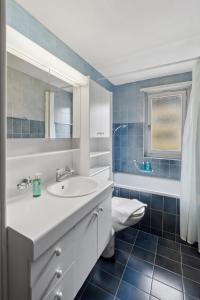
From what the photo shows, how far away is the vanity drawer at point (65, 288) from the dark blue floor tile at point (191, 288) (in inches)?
38.5

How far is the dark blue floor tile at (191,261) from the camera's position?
1494 mm

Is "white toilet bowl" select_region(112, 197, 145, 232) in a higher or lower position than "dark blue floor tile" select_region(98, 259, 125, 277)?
higher

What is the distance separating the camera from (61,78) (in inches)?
58.1

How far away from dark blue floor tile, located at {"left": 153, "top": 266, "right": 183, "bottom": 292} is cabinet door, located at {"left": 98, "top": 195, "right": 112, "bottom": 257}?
541 millimetres

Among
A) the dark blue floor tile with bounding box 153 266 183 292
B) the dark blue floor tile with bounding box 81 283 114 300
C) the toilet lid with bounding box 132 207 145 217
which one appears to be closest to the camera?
the dark blue floor tile with bounding box 81 283 114 300

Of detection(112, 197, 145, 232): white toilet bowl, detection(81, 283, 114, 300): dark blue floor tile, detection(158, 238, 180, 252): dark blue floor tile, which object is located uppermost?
detection(112, 197, 145, 232): white toilet bowl

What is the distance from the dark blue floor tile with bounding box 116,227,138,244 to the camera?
1.85 metres

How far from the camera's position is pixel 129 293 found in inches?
48.7

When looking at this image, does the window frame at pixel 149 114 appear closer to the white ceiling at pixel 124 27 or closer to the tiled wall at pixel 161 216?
the white ceiling at pixel 124 27

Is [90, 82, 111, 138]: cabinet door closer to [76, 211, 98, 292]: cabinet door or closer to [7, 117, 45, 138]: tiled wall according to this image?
[7, 117, 45, 138]: tiled wall

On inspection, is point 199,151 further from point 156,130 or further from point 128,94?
point 128,94

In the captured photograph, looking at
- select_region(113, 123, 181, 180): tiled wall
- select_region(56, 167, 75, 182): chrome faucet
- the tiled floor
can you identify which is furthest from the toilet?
select_region(113, 123, 181, 180): tiled wall

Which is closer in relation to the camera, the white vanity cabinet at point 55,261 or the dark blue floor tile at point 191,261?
the white vanity cabinet at point 55,261

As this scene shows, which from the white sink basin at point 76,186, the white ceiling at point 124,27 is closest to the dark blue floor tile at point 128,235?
the white sink basin at point 76,186
